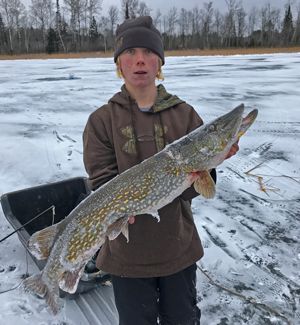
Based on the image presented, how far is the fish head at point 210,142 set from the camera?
5.03 ft

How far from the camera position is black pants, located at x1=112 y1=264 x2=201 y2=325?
153 cm

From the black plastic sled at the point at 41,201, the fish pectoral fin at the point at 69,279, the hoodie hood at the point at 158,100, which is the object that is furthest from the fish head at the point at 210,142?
the black plastic sled at the point at 41,201

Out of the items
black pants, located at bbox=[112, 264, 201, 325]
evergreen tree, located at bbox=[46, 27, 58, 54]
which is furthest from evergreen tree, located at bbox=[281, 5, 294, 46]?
black pants, located at bbox=[112, 264, 201, 325]

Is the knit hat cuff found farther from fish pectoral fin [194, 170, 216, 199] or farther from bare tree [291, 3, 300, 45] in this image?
bare tree [291, 3, 300, 45]

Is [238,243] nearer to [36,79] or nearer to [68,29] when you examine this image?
[36,79]

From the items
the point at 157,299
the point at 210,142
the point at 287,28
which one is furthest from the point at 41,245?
the point at 287,28

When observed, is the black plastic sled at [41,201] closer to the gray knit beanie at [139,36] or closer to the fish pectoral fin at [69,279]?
the fish pectoral fin at [69,279]

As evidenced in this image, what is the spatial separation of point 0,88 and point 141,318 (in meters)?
10.4

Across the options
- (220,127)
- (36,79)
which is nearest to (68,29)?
(36,79)

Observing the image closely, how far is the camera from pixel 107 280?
225 centimetres

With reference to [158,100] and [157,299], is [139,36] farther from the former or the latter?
[157,299]

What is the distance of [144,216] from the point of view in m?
1.58

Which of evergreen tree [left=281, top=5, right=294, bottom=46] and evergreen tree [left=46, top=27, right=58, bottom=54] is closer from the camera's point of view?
evergreen tree [left=46, top=27, right=58, bottom=54]

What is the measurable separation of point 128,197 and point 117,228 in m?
0.17
